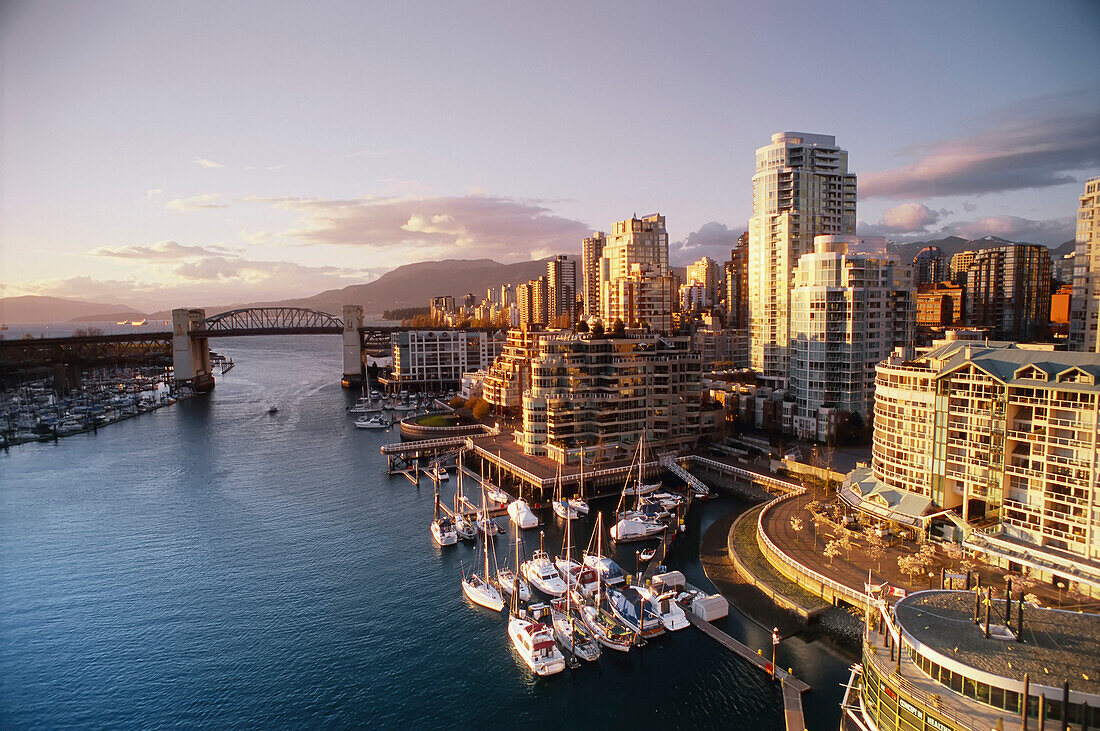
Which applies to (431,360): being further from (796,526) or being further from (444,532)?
(796,526)

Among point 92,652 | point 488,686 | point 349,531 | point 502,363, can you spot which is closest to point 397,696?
point 488,686

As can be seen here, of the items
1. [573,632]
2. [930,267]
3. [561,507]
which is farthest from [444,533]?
[930,267]

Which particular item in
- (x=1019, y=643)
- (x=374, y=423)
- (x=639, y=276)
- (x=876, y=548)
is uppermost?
(x=639, y=276)

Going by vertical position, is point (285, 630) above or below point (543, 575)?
below

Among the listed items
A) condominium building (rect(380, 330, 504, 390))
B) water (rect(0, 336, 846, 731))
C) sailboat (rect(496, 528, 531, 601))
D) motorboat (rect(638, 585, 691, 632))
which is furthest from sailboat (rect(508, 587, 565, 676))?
condominium building (rect(380, 330, 504, 390))

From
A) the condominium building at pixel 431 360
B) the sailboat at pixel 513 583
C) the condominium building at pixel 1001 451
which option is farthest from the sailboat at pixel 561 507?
the condominium building at pixel 431 360

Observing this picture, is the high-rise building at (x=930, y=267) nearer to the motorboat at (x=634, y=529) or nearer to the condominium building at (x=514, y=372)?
the condominium building at (x=514, y=372)
